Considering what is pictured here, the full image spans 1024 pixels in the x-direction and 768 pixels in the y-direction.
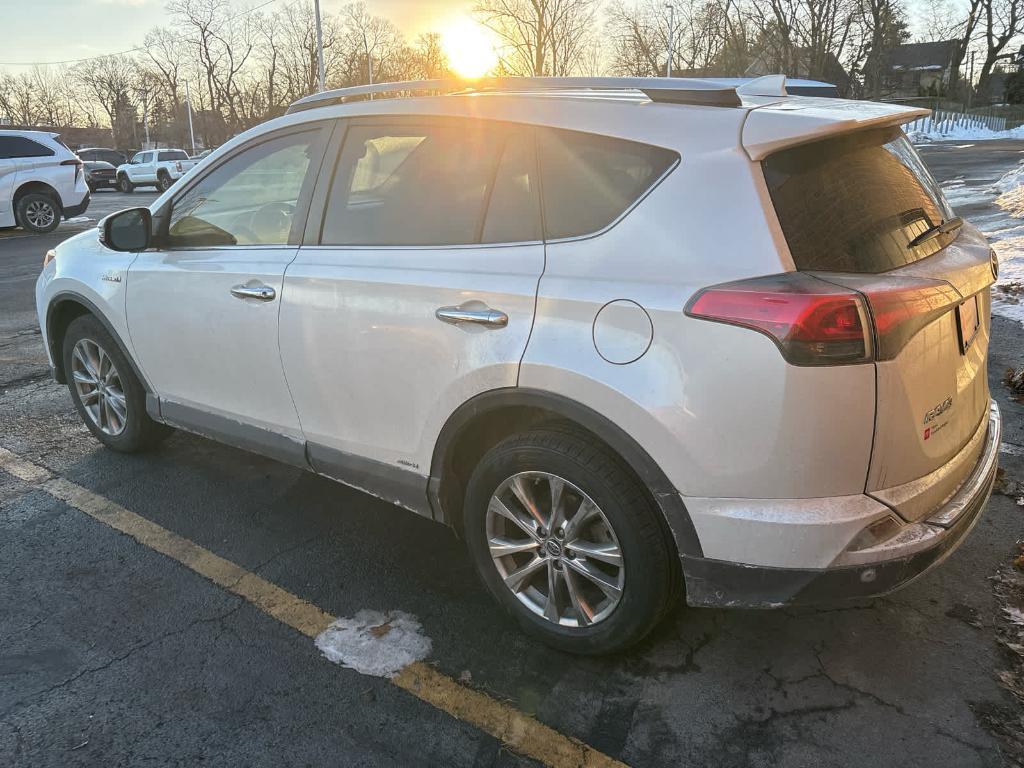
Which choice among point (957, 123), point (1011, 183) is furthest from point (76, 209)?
point (957, 123)

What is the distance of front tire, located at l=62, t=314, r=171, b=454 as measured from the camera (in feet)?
13.7

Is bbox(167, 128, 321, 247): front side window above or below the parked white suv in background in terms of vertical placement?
below

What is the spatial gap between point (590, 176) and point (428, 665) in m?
1.67

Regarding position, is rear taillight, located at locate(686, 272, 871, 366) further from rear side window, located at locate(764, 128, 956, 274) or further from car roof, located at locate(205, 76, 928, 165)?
car roof, located at locate(205, 76, 928, 165)

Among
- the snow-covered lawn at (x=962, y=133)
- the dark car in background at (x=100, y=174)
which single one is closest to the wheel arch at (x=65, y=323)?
the dark car in background at (x=100, y=174)

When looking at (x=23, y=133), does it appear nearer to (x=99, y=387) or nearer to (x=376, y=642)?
(x=99, y=387)

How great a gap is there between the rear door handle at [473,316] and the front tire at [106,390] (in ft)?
7.67

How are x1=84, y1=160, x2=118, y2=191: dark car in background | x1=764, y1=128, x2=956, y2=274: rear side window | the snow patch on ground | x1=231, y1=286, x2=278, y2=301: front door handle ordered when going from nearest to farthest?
1. x1=764, y1=128, x2=956, y2=274: rear side window
2. x1=231, y1=286, x2=278, y2=301: front door handle
3. the snow patch on ground
4. x1=84, y1=160, x2=118, y2=191: dark car in background

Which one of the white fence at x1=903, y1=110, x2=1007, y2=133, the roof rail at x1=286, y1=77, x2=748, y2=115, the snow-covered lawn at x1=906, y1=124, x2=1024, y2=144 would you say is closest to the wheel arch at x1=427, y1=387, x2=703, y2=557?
the roof rail at x1=286, y1=77, x2=748, y2=115

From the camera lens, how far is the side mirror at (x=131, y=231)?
3.73 meters

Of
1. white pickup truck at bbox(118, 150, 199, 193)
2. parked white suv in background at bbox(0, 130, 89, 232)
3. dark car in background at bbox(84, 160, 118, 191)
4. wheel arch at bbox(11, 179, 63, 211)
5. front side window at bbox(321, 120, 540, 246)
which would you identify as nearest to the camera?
front side window at bbox(321, 120, 540, 246)

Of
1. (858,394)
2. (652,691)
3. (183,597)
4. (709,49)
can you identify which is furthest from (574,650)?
(709,49)

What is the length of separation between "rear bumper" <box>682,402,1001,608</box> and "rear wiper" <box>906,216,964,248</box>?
77cm

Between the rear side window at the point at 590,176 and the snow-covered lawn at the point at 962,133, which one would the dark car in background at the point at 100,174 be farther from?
the snow-covered lawn at the point at 962,133
